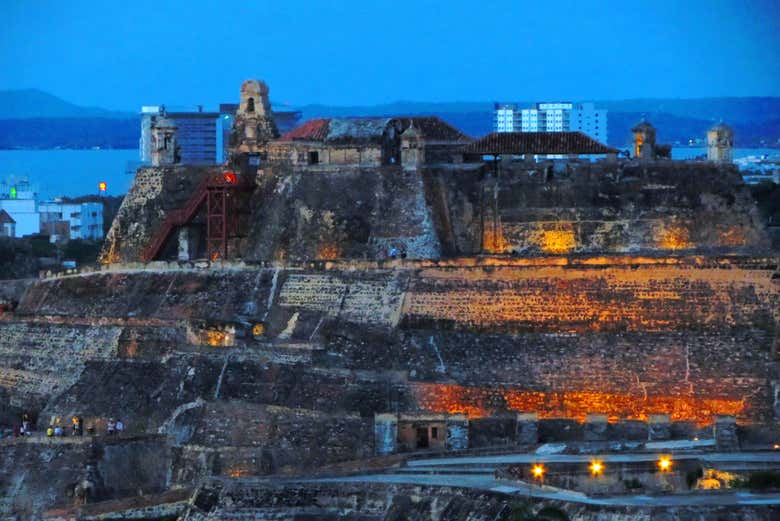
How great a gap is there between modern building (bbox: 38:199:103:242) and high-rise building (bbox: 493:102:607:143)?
22.4 meters

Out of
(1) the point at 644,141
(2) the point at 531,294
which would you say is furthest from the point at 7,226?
(2) the point at 531,294

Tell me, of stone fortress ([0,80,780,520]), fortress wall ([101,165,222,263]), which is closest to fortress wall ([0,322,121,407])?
stone fortress ([0,80,780,520])

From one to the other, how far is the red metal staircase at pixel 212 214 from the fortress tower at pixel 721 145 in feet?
48.9

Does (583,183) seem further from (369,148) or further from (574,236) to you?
(369,148)

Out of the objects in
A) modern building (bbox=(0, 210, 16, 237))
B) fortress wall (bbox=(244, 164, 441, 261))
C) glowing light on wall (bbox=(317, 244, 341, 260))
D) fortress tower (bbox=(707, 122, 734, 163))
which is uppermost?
modern building (bbox=(0, 210, 16, 237))

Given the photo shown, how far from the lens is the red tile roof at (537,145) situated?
79.4 meters

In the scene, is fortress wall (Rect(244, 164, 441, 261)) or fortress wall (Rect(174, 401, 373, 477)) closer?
fortress wall (Rect(174, 401, 373, 477))

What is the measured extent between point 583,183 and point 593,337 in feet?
30.5

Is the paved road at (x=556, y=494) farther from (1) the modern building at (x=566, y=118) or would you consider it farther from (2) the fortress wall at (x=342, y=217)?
(1) the modern building at (x=566, y=118)

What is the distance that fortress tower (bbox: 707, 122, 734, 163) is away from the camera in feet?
255

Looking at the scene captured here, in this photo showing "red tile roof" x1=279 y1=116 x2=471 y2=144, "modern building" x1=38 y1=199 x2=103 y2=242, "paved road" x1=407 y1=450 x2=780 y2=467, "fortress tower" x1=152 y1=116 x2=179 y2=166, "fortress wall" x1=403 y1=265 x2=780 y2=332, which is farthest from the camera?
"modern building" x1=38 y1=199 x2=103 y2=242

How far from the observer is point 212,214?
3209 inches

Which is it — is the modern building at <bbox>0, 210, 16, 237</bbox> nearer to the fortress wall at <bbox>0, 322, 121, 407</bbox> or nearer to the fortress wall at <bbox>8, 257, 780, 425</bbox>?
the fortress wall at <bbox>0, 322, 121, 407</bbox>

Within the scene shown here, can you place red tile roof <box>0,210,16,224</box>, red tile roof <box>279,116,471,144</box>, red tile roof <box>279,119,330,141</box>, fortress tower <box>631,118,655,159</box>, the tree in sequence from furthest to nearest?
red tile roof <box>0,210,16,224</box> → fortress tower <box>631,118,655,159</box> → red tile roof <box>279,119,330,141</box> → red tile roof <box>279,116,471,144</box> → the tree
